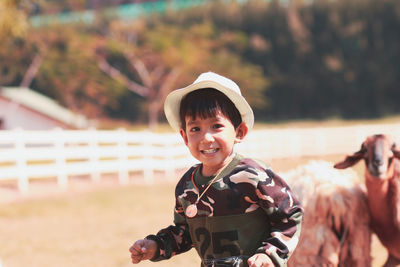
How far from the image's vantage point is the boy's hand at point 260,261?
2.29 meters

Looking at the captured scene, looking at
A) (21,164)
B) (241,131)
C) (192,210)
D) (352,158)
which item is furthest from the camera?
(21,164)

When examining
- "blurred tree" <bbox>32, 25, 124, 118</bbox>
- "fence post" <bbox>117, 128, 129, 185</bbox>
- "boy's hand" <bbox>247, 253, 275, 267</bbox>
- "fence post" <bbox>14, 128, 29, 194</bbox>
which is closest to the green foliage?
"blurred tree" <bbox>32, 25, 124, 118</bbox>

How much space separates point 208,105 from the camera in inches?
98.9

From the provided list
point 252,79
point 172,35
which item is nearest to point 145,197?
point 172,35

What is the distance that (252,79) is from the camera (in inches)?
2056

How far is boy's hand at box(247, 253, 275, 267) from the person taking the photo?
229 centimetres

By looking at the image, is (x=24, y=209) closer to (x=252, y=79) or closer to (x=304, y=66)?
(x=252, y=79)

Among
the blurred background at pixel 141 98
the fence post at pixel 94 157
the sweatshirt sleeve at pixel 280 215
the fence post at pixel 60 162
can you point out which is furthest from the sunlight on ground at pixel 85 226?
the sweatshirt sleeve at pixel 280 215

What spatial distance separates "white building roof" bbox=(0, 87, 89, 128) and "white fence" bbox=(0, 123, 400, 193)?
14646 millimetres

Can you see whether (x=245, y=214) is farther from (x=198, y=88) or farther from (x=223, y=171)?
(x=198, y=88)

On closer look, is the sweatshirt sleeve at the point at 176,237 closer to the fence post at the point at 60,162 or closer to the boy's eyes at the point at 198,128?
the boy's eyes at the point at 198,128

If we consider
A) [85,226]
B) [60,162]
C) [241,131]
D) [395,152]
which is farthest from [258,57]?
[241,131]

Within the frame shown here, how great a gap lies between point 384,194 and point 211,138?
241cm

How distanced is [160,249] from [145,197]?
9000 millimetres
